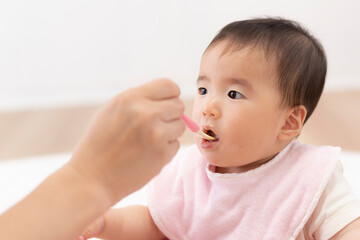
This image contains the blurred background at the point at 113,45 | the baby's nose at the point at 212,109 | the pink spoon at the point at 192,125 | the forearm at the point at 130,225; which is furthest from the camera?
the blurred background at the point at 113,45

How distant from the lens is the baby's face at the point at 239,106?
31.0 inches

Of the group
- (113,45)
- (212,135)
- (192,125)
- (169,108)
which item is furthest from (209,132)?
(113,45)

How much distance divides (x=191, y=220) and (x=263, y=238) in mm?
144

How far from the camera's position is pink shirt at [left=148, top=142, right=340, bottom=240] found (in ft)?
2.66

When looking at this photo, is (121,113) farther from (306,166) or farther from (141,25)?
(141,25)

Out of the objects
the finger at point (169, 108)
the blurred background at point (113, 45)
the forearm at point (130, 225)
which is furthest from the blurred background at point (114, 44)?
the finger at point (169, 108)

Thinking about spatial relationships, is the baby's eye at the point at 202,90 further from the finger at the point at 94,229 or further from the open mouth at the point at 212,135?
the finger at the point at 94,229

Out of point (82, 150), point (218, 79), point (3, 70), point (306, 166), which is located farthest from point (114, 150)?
point (3, 70)

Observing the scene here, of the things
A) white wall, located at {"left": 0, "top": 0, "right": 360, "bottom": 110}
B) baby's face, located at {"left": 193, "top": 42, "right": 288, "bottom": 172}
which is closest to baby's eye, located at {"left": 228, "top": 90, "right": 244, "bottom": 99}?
baby's face, located at {"left": 193, "top": 42, "right": 288, "bottom": 172}

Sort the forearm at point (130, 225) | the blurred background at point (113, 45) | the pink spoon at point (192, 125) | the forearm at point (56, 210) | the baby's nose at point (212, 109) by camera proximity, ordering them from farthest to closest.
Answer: the blurred background at point (113, 45)
the forearm at point (130, 225)
the baby's nose at point (212, 109)
the pink spoon at point (192, 125)
the forearm at point (56, 210)

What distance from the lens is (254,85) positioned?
789mm

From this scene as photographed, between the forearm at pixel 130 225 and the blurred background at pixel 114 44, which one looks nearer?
the forearm at pixel 130 225

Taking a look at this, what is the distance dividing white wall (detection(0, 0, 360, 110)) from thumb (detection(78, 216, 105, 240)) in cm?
192

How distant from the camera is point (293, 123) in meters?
0.84
